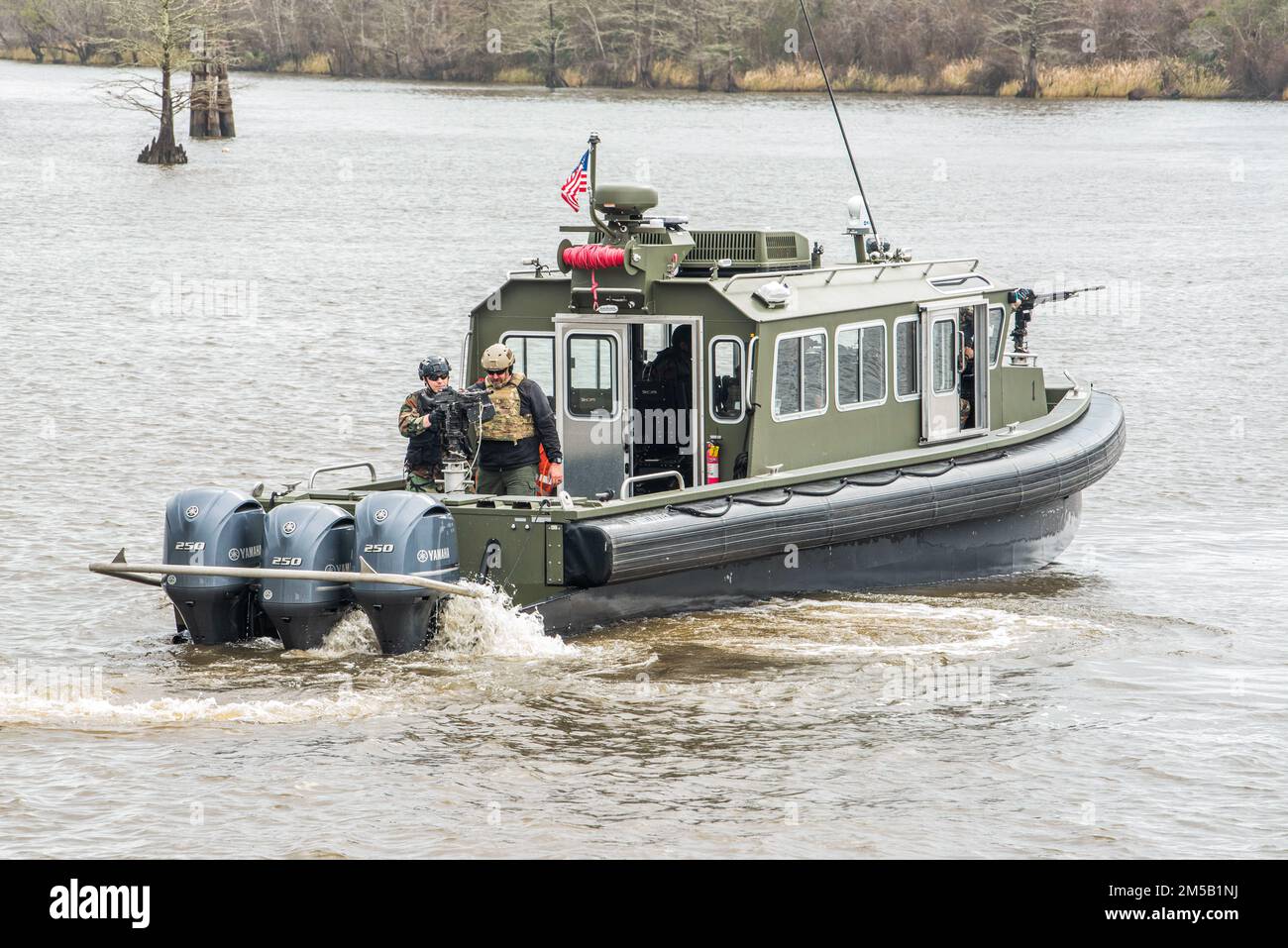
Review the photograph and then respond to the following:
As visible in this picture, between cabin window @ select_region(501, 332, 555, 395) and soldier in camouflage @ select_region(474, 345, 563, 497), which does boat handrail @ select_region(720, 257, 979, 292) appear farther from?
soldier in camouflage @ select_region(474, 345, 563, 497)

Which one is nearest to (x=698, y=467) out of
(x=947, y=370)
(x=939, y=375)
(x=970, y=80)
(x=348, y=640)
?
(x=939, y=375)

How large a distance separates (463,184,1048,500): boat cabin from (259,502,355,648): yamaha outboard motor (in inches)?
70.0

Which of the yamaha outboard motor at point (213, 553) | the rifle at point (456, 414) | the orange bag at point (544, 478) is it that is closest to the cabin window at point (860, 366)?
the orange bag at point (544, 478)

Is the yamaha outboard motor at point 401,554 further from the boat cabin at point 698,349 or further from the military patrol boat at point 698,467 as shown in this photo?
the boat cabin at point 698,349

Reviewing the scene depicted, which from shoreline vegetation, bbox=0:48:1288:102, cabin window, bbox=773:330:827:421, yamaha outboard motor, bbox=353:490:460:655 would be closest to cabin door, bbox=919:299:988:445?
cabin window, bbox=773:330:827:421

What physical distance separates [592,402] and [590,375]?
6.8 inches

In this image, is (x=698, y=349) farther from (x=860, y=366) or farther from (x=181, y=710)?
(x=181, y=710)

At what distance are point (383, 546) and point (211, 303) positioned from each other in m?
18.4

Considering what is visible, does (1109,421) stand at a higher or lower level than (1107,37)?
lower

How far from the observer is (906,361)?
12812 millimetres

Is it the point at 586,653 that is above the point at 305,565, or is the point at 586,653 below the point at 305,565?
below
